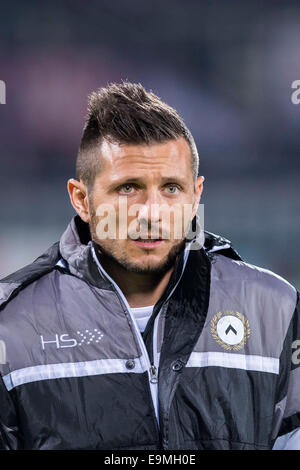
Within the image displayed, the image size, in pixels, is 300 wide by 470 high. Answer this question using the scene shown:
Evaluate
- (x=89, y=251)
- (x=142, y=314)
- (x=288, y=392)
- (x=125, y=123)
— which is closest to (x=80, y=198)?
(x=89, y=251)

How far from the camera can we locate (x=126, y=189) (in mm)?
2027

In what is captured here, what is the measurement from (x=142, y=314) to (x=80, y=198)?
46 centimetres

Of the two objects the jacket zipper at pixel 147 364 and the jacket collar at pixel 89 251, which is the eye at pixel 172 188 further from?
the jacket zipper at pixel 147 364

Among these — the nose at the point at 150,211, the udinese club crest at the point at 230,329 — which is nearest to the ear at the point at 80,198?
the nose at the point at 150,211

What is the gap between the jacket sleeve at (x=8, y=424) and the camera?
1902 millimetres

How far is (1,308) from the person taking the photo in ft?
6.63

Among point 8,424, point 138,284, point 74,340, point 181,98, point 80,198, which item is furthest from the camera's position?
point 181,98

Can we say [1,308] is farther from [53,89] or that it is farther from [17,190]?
[53,89]

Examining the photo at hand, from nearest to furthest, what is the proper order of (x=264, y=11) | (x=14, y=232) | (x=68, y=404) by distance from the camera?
(x=68, y=404) < (x=14, y=232) < (x=264, y=11)

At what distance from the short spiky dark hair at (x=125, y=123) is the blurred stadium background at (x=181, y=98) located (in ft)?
10.7

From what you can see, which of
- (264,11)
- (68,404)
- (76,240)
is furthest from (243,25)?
(68,404)

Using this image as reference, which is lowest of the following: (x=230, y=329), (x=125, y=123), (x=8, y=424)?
(x=8, y=424)

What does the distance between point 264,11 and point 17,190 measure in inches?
106

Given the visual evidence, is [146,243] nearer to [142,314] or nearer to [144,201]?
[144,201]
